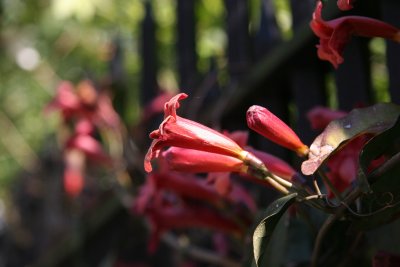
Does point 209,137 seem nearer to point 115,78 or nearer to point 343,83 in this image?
point 343,83

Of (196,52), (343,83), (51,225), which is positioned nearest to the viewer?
(343,83)

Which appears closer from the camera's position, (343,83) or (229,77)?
(343,83)

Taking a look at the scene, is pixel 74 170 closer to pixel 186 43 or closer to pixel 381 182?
pixel 186 43

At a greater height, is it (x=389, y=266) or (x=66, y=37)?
(x=389, y=266)

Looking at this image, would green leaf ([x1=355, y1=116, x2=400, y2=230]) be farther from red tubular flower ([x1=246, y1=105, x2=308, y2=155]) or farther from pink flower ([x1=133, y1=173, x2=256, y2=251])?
pink flower ([x1=133, y1=173, x2=256, y2=251])

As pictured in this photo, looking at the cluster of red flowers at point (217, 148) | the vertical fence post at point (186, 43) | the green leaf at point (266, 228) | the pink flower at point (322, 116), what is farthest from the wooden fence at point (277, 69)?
the green leaf at point (266, 228)

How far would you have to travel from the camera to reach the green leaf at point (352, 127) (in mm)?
979

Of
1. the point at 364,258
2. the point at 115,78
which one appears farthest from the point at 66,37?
the point at 364,258

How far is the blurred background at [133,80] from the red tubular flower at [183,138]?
41 centimetres

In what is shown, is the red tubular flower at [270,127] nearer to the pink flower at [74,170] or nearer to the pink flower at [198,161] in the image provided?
the pink flower at [198,161]

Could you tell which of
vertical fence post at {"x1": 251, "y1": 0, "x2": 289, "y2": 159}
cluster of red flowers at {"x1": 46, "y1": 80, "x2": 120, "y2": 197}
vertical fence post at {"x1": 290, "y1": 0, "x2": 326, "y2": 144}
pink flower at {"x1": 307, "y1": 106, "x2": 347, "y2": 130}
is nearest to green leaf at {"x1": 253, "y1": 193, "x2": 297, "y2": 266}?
pink flower at {"x1": 307, "y1": 106, "x2": 347, "y2": 130}

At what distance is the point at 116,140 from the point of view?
111 inches

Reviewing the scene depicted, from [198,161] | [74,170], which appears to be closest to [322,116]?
[198,161]

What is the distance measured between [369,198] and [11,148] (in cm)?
535
